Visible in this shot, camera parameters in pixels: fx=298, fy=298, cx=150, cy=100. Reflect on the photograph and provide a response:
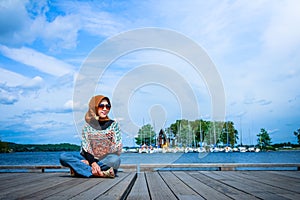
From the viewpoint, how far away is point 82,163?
5008 mm

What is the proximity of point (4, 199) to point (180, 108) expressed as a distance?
4978mm

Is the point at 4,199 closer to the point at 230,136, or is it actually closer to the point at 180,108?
the point at 180,108

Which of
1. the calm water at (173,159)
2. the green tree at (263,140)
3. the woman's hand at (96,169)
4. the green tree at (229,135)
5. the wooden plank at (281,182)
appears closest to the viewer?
the wooden plank at (281,182)

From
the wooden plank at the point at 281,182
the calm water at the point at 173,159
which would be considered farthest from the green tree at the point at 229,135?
the wooden plank at the point at 281,182

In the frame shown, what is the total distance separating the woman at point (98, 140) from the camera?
16.3ft

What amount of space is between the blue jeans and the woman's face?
700 mm

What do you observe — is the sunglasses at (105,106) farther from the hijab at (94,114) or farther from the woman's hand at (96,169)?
the woman's hand at (96,169)

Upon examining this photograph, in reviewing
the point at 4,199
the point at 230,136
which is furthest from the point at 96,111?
the point at 230,136

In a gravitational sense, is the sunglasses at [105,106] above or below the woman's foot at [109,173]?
above

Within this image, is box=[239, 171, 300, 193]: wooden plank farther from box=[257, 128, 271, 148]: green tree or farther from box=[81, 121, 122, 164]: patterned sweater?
box=[257, 128, 271, 148]: green tree

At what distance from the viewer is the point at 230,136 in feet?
247

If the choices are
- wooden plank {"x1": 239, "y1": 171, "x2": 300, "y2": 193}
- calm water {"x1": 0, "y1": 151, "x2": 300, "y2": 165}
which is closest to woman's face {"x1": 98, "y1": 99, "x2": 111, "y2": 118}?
wooden plank {"x1": 239, "y1": 171, "x2": 300, "y2": 193}

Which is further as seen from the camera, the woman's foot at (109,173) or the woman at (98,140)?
the woman at (98,140)

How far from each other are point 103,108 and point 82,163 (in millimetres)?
992
